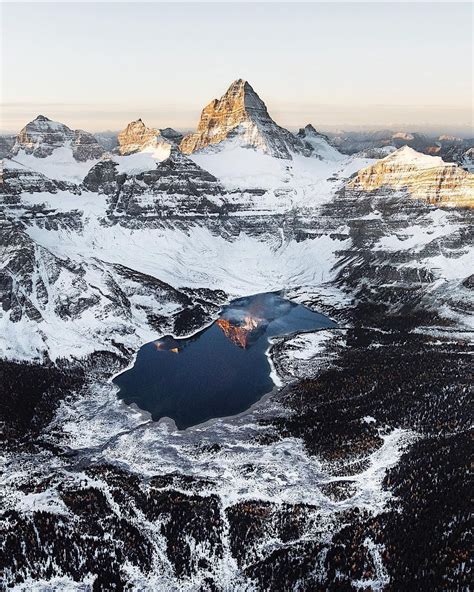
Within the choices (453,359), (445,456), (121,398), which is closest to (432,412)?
(445,456)

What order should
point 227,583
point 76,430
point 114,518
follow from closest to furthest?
1. point 227,583
2. point 114,518
3. point 76,430

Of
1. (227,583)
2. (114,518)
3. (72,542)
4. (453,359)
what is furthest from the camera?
(453,359)

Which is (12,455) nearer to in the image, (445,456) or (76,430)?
(76,430)

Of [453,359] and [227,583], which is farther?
[453,359]

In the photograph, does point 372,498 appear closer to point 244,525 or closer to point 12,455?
point 244,525

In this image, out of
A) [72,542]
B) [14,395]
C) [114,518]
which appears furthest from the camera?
[14,395]

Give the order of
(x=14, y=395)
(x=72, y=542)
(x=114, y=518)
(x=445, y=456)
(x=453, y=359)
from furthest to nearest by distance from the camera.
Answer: (x=453, y=359)
(x=14, y=395)
(x=445, y=456)
(x=114, y=518)
(x=72, y=542)

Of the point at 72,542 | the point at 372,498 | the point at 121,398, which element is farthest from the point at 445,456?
the point at 121,398

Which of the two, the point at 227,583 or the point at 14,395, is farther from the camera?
the point at 14,395
